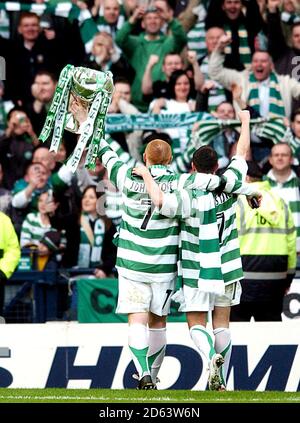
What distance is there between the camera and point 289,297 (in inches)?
564

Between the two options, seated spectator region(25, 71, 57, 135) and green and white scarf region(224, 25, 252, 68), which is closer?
green and white scarf region(224, 25, 252, 68)

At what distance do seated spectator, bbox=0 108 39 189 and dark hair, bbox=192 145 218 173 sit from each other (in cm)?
630

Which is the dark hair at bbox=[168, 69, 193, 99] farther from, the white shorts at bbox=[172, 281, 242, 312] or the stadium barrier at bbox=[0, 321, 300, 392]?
the white shorts at bbox=[172, 281, 242, 312]

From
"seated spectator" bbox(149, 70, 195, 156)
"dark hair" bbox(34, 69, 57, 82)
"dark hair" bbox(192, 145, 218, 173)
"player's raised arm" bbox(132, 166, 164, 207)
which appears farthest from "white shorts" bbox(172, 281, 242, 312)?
"dark hair" bbox(34, 69, 57, 82)

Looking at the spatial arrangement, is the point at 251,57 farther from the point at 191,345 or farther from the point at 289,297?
the point at 191,345

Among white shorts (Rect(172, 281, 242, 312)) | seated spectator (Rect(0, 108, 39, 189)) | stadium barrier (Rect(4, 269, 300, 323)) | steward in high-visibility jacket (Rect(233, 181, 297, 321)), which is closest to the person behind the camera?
white shorts (Rect(172, 281, 242, 312))

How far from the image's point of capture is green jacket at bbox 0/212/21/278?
13.7 metres

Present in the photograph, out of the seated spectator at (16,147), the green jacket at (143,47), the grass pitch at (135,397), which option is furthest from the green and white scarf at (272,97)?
the grass pitch at (135,397)

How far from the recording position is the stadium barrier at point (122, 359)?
491 inches

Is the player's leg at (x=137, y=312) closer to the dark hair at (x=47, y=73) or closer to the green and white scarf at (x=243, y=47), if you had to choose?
the green and white scarf at (x=243, y=47)

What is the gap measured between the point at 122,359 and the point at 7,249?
2.02 meters

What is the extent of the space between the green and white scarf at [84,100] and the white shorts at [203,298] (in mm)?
1350
